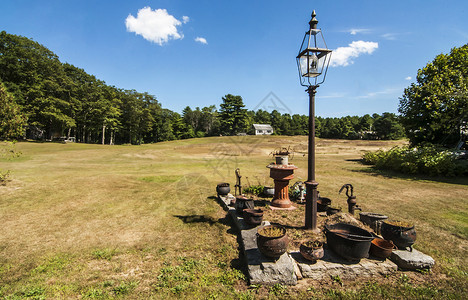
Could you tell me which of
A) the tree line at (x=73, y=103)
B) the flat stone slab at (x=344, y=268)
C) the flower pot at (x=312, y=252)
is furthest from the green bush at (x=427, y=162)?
the flower pot at (x=312, y=252)

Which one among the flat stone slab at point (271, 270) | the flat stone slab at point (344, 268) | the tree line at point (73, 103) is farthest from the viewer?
the tree line at point (73, 103)

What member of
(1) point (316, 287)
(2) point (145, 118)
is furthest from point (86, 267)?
(2) point (145, 118)

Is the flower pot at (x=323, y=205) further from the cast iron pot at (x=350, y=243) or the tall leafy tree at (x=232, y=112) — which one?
the tall leafy tree at (x=232, y=112)

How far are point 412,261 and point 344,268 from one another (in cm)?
143

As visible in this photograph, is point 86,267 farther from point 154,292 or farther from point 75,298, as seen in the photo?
point 154,292

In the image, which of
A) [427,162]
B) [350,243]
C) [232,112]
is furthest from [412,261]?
[232,112]

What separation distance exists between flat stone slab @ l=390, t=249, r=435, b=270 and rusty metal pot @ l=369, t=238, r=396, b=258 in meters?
0.22

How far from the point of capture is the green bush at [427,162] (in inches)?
550

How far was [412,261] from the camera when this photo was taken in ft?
13.4

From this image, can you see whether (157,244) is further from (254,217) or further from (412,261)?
(412,261)

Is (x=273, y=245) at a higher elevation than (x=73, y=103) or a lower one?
lower

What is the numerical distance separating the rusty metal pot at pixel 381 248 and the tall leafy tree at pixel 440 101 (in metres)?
14.7

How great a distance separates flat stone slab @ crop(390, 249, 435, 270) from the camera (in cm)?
409

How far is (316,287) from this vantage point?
372 cm
